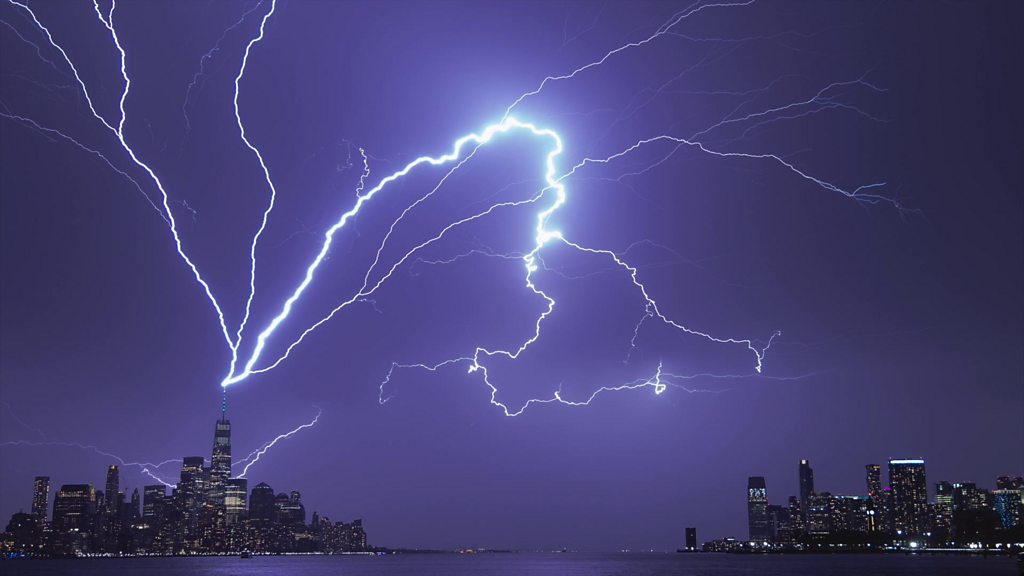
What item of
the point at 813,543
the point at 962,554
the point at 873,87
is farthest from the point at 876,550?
the point at 873,87

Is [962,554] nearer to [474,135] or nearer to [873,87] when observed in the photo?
[873,87]

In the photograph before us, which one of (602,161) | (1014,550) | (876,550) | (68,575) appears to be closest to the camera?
(602,161)

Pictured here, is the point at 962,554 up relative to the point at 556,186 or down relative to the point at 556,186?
down

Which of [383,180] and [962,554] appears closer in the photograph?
[383,180]

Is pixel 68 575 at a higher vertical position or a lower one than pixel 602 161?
lower

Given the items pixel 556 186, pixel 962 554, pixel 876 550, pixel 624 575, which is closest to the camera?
pixel 556 186

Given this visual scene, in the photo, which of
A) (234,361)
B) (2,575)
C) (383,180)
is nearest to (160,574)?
(2,575)

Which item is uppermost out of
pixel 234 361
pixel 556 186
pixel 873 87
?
pixel 873 87

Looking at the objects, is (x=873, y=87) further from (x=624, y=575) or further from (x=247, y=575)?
(x=247, y=575)

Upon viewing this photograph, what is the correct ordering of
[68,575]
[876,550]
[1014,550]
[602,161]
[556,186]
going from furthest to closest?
[876,550], [1014,550], [68,575], [602,161], [556,186]
